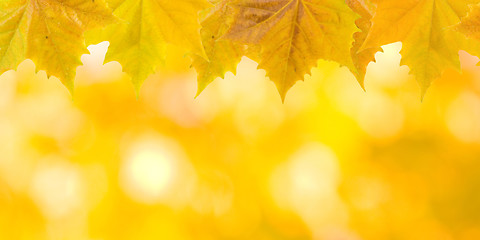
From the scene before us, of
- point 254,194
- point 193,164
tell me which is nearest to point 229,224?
point 254,194

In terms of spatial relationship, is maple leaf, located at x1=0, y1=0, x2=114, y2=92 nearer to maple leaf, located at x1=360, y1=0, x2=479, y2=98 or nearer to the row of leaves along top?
the row of leaves along top

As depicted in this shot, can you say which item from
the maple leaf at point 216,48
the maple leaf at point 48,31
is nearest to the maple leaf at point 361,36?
the maple leaf at point 216,48

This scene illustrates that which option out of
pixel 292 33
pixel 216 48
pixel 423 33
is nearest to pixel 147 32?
pixel 216 48

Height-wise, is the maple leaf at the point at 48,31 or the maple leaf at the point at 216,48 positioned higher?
the maple leaf at the point at 48,31

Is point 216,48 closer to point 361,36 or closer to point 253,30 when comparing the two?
point 253,30

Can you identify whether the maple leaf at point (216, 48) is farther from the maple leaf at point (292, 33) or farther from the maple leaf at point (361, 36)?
the maple leaf at point (361, 36)

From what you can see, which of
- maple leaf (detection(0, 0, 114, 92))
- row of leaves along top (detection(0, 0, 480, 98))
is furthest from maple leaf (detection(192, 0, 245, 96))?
maple leaf (detection(0, 0, 114, 92))

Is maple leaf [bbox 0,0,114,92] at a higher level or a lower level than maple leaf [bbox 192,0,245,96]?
higher

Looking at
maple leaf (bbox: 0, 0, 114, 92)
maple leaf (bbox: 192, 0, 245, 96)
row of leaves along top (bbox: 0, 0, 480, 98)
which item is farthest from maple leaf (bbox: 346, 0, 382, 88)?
maple leaf (bbox: 0, 0, 114, 92)

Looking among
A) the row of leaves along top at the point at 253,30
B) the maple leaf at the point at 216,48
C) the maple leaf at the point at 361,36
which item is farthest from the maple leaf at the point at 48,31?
the maple leaf at the point at 361,36
